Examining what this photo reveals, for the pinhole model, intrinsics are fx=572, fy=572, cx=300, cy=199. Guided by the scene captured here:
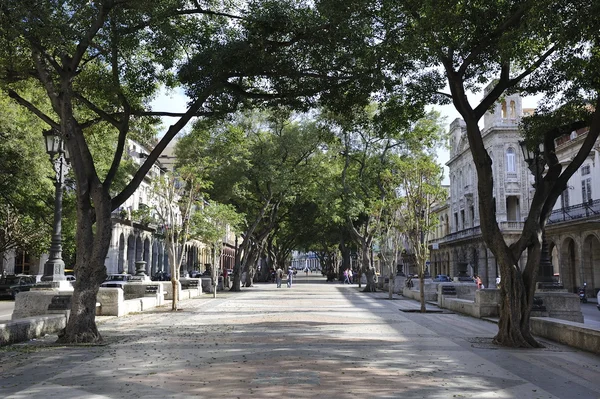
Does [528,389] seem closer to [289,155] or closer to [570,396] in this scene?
[570,396]

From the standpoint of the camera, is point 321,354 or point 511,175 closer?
point 321,354

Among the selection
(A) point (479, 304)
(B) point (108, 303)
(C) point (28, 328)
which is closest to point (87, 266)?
(C) point (28, 328)

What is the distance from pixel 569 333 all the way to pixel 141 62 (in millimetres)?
10674

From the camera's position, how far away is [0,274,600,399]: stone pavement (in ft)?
22.0

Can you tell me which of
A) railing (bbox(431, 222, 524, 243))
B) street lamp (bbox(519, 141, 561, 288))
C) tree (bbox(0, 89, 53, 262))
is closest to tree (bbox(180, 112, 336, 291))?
tree (bbox(0, 89, 53, 262))

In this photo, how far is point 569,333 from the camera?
35.6 feet

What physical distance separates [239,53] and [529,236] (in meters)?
6.54

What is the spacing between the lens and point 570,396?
659 centimetres

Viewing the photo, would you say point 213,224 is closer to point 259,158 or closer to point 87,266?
point 259,158

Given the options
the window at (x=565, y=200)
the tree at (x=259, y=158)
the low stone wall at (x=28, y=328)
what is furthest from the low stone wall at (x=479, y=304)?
the window at (x=565, y=200)

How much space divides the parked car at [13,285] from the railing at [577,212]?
29515 millimetres

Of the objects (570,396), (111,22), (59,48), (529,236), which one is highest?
(111,22)

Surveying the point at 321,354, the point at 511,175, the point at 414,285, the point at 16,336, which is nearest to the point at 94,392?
the point at 321,354

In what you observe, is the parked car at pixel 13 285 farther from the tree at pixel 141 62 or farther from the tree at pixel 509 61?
the tree at pixel 509 61
